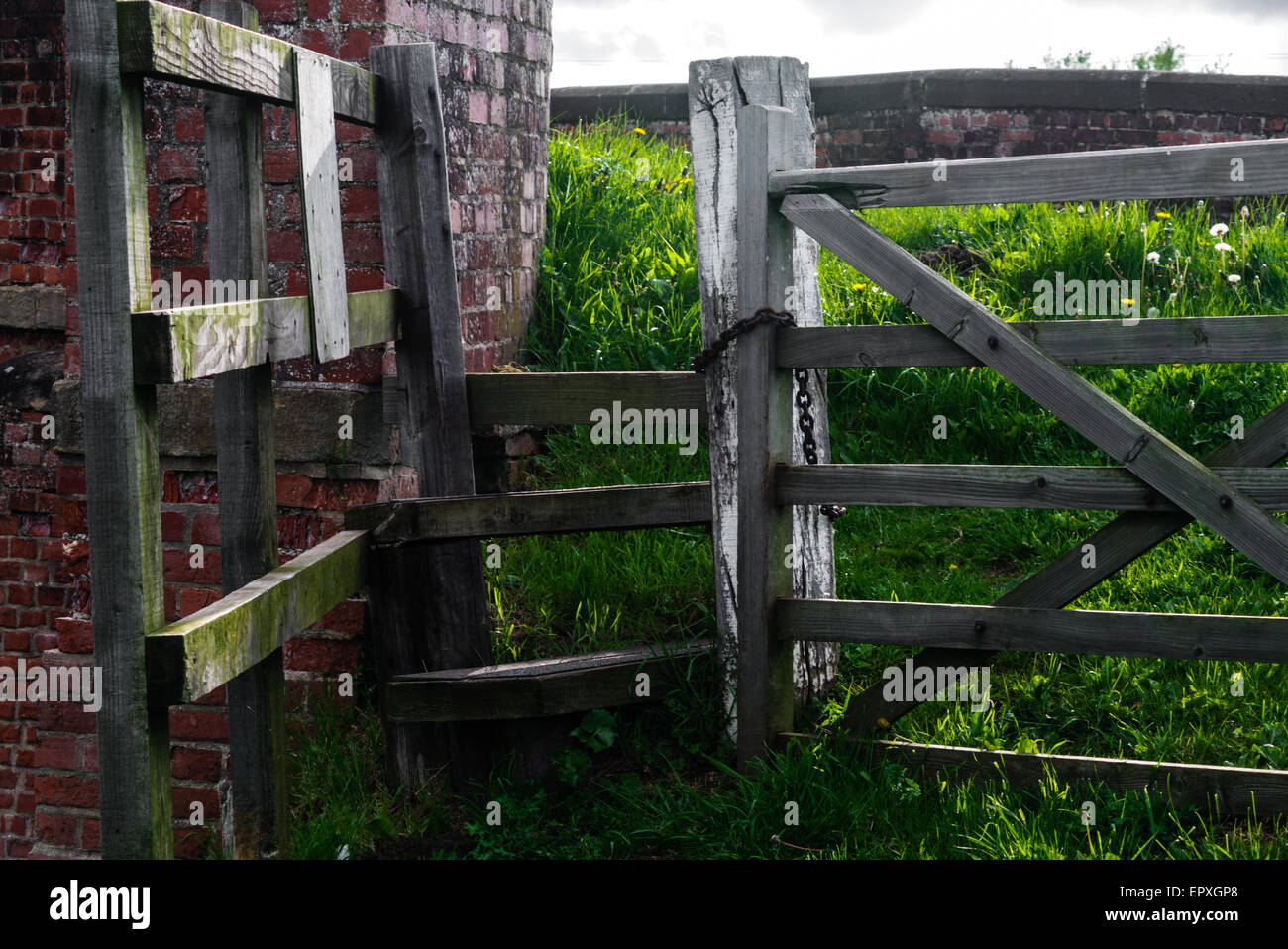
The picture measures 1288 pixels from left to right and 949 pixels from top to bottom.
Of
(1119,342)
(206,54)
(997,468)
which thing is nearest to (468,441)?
(206,54)

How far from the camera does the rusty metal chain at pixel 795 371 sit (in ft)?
10.3

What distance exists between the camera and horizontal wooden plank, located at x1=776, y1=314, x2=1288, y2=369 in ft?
9.35

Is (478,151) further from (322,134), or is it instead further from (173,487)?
(173,487)

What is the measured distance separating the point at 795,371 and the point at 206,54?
1.92 meters

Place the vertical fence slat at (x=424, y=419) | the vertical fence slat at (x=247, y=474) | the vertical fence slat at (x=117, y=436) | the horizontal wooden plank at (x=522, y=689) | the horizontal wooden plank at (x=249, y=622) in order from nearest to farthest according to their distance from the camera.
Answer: the vertical fence slat at (x=117, y=436)
the horizontal wooden plank at (x=249, y=622)
the vertical fence slat at (x=247, y=474)
the horizontal wooden plank at (x=522, y=689)
the vertical fence slat at (x=424, y=419)

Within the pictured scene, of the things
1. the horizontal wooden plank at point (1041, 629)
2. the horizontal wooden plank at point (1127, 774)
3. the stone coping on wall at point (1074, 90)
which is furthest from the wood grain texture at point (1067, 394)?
the stone coping on wall at point (1074, 90)

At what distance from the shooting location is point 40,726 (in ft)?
15.1

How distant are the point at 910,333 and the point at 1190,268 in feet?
10.8

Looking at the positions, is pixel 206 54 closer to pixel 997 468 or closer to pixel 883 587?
pixel 997 468

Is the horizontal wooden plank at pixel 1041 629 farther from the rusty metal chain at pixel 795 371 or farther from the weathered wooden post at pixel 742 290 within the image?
the rusty metal chain at pixel 795 371

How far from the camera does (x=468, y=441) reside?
12.4 ft

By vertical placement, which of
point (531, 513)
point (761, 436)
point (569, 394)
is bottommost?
point (531, 513)

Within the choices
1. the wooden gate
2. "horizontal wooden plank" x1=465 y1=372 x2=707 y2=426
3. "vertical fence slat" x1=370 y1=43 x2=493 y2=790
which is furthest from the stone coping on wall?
the wooden gate

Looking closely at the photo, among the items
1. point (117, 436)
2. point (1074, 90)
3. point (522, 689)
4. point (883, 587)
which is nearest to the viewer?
point (117, 436)
